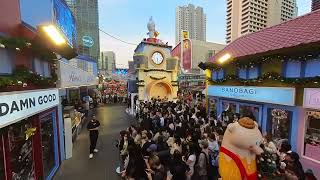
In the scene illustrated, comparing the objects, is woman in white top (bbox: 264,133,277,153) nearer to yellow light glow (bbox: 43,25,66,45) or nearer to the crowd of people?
the crowd of people

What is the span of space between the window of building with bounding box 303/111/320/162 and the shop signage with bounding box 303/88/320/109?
405 mm

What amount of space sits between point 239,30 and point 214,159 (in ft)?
239

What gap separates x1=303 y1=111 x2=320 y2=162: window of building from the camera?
684 centimetres

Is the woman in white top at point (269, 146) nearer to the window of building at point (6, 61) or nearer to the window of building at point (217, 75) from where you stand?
the window of building at point (217, 75)

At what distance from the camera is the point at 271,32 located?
10711 millimetres

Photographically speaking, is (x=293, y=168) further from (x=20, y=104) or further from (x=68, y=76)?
(x=68, y=76)

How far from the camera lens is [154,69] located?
955 inches

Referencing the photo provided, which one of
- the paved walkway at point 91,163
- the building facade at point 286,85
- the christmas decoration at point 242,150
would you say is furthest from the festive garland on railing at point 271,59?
the paved walkway at point 91,163

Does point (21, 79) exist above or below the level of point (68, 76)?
below

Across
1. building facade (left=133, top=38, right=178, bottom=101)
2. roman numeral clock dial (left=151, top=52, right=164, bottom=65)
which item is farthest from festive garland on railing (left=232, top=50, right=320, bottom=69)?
roman numeral clock dial (left=151, top=52, right=164, bottom=65)

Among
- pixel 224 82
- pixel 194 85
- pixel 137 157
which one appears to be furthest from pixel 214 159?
pixel 194 85

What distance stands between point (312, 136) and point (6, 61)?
27.8 ft

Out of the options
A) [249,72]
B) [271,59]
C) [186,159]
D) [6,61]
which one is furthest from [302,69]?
[6,61]

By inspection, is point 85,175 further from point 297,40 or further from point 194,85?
point 194,85
